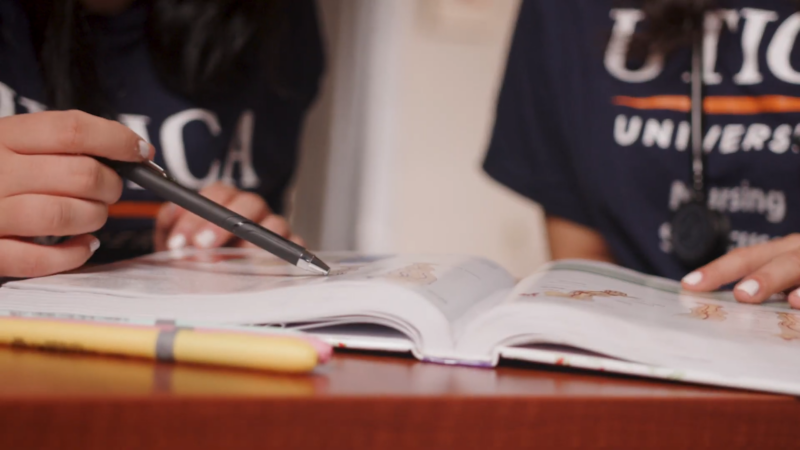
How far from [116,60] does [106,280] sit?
0.49 metres

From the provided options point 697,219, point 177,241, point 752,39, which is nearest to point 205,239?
point 177,241

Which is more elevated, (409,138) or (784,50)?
(409,138)

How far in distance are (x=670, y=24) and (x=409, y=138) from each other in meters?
0.96

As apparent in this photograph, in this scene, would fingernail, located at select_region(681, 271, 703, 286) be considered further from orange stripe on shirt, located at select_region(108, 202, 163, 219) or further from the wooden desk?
orange stripe on shirt, located at select_region(108, 202, 163, 219)

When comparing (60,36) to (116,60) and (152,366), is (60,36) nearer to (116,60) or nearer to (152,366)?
(116,60)

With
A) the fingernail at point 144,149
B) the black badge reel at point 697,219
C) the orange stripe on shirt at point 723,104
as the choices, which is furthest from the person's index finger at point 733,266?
the fingernail at point 144,149

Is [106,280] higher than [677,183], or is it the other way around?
[677,183]

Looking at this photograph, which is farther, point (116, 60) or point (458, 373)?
point (116, 60)

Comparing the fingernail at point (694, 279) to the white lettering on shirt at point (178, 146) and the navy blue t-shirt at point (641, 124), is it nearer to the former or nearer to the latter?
the navy blue t-shirt at point (641, 124)

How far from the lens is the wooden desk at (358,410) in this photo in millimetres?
200

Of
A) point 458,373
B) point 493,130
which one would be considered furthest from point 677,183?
point 458,373

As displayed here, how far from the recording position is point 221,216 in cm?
41

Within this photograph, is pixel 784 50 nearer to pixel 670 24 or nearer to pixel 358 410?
pixel 670 24

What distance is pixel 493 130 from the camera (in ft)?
3.00
